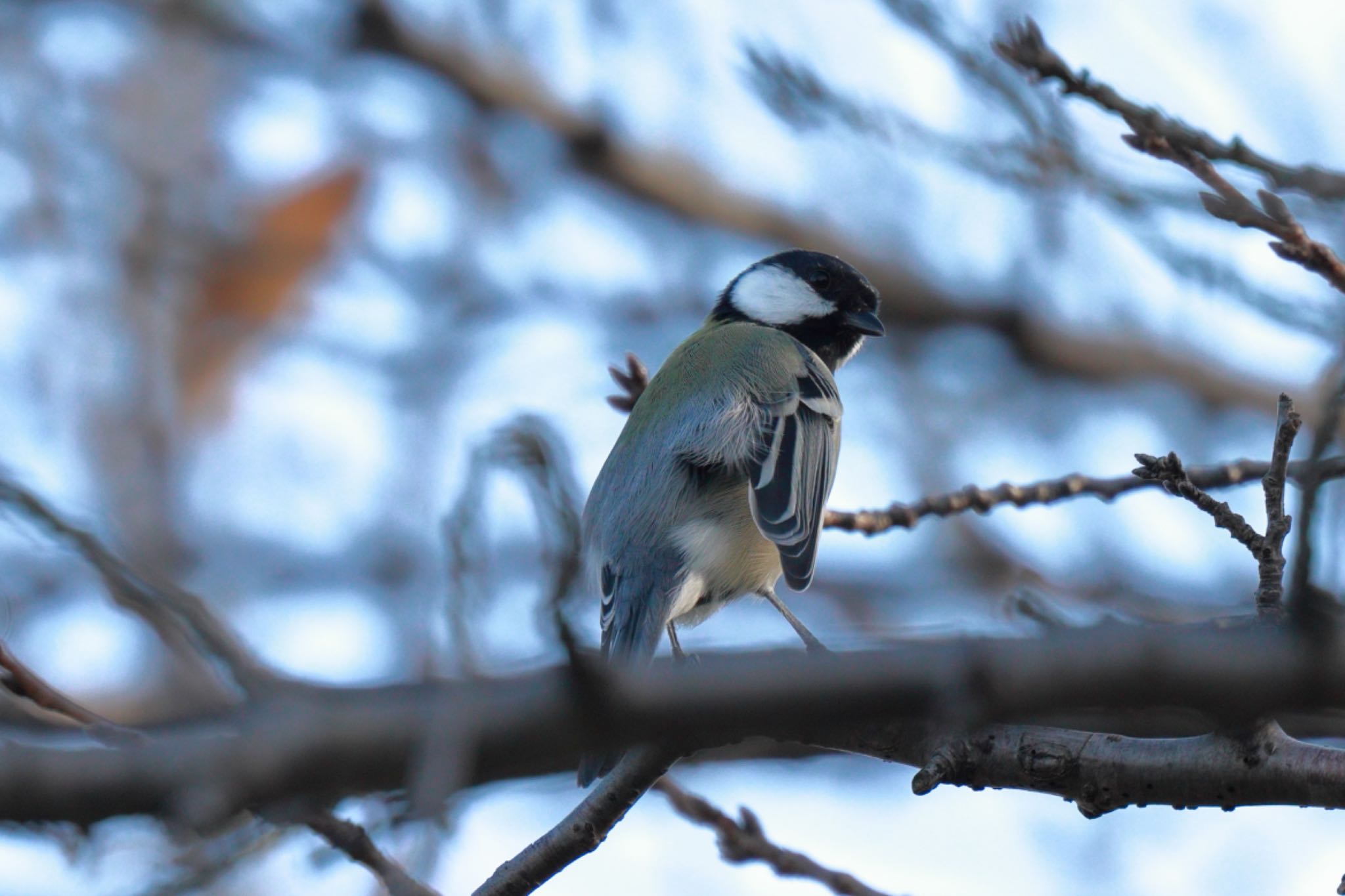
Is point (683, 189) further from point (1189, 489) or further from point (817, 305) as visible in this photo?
point (1189, 489)

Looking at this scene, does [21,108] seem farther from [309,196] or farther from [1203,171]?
[1203,171]

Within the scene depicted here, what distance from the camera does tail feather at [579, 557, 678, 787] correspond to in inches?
128

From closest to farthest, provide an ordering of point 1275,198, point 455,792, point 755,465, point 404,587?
1. point 455,792
2. point 1275,198
3. point 755,465
4. point 404,587

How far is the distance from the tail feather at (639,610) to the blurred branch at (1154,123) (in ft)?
5.08

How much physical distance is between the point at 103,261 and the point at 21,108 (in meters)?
1.08

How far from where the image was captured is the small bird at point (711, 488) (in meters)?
3.44

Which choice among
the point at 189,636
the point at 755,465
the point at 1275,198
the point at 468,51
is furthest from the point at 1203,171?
the point at 468,51

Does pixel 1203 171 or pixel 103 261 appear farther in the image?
pixel 103 261

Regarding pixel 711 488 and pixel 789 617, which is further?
pixel 711 488

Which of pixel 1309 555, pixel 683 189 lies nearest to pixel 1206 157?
pixel 1309 555

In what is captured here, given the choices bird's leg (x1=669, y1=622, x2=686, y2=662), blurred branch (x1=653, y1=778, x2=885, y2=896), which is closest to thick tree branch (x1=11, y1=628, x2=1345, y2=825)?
blurred branch (x1=653, y1=778, x2=885, y2=896)

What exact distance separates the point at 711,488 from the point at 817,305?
5.59 feet

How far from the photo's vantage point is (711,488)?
371cm

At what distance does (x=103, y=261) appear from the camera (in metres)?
9.09
